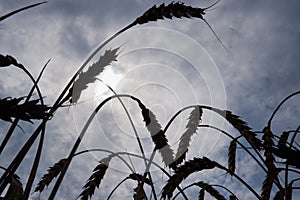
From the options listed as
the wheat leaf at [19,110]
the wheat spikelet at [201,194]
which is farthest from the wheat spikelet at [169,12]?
the wheat spikelet at [201,194]

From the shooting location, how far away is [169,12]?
2.20m

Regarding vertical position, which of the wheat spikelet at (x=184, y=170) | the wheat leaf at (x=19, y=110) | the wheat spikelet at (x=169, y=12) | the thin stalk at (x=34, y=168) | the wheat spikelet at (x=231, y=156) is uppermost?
the wheat spikelet at (x=169, y=12)

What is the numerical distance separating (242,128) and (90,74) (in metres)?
1.06

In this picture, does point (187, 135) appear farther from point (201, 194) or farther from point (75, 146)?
point (201, 194)

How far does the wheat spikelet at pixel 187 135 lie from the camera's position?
234 cm

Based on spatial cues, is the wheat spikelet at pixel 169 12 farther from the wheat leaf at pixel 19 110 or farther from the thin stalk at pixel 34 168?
the wheat leaf at pixel 19 110

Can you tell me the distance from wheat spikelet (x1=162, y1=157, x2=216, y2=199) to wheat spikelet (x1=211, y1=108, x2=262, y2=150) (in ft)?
0.95

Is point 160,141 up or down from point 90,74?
down

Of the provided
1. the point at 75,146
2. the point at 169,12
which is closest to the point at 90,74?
the point at 75,146

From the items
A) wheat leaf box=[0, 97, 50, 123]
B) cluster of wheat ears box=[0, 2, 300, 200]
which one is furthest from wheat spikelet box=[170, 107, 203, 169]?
wheat leaf box=[0, 97, 50, 123]

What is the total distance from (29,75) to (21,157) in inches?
25.3

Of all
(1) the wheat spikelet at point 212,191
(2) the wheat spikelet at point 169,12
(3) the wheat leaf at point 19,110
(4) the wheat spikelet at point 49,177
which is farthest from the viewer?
(1) the wheat spikelet at point 212,191

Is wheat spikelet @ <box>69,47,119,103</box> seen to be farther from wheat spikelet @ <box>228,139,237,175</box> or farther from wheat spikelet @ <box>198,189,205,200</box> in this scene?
wheat spikelet @ <box>198,189,205,200</box>

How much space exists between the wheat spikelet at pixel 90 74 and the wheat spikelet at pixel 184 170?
803 mm
